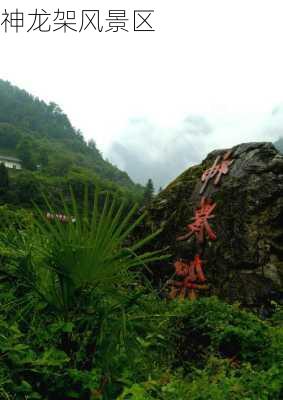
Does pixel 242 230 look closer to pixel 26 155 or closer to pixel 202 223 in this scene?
pixel 202 223

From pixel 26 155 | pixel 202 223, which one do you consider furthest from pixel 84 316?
pixel 26 155

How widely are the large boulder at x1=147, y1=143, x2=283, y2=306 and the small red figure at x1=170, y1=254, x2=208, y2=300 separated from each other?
0.42 ft

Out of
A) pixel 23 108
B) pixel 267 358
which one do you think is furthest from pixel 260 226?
pixel 23 108

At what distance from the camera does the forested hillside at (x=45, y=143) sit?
251 feet

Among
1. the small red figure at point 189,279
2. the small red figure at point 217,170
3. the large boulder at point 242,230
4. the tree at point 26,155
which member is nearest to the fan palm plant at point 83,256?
the large boulder at point 242,230

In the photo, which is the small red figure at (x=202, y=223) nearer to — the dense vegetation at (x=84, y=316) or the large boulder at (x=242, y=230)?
the large boulder at (x=242, y=230)

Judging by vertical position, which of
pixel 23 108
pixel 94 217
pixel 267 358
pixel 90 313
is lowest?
pixel 267 358

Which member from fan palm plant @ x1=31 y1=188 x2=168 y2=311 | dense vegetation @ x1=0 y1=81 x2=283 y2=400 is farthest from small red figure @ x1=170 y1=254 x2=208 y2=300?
fan palm plant @ x1=31 y1=188 x2=168 y2=311

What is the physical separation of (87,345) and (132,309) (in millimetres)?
377

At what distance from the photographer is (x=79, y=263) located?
293cm

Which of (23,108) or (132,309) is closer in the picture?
(132,309)

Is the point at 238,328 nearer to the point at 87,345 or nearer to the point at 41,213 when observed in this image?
the point at 87,345

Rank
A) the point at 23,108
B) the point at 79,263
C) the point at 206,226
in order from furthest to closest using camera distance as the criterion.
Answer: the point at 23,108 < the point at 206,226 < the point at 79,263

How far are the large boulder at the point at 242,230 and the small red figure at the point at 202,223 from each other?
73mm
